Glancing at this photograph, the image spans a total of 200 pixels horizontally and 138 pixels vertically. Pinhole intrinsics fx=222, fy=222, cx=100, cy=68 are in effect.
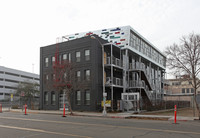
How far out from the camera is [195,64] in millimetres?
18719

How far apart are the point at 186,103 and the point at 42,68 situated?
3266 cm

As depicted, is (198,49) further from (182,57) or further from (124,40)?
(124,40)

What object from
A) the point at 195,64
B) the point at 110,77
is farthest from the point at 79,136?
the point at 110,77

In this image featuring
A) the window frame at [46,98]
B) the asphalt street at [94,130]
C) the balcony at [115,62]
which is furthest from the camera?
the window frame at [46,98]

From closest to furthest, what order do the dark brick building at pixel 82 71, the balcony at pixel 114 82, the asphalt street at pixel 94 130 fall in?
the asphalt street at pixel 94 130
the dark brick building at pixel 82 71
the balcony at pixel 114 82

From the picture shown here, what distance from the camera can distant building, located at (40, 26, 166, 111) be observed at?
28953mm

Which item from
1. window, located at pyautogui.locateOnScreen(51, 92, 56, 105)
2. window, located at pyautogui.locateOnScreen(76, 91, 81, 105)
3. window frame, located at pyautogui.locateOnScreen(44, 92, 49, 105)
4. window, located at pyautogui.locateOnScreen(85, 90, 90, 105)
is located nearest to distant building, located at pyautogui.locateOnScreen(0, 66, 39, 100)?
window frame, located at pyautogui.locateOnScreen(44, 92, 49, 105)

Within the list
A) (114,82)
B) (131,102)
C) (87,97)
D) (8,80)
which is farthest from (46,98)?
(8,80)

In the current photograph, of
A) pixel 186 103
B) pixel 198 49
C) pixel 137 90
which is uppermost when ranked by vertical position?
pixel 198 49

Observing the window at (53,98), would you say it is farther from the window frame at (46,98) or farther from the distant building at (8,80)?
the distant building at (8,80)

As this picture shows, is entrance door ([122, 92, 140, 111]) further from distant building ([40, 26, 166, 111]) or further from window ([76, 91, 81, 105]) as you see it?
window ([76, 91, 81, 105])

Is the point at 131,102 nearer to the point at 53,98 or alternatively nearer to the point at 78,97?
the point at 78,97

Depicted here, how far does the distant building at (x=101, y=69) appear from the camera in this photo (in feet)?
95.0

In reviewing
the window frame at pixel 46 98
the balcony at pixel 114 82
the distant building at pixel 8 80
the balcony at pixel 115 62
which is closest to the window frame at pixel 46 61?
the window frame at pixel 46 98
